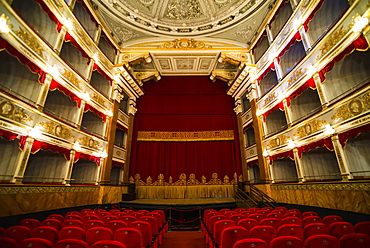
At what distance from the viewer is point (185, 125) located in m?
14.6

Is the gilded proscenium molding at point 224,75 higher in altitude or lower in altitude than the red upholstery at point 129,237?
higher

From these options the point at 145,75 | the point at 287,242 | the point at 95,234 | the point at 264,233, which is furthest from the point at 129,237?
the point at 145,75

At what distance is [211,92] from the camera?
50.5 feet

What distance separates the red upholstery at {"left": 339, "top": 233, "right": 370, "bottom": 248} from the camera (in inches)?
85.4

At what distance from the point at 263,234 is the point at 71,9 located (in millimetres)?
11748

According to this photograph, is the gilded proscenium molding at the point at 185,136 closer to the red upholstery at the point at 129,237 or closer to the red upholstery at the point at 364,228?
the red upholstery at the point at 364,228

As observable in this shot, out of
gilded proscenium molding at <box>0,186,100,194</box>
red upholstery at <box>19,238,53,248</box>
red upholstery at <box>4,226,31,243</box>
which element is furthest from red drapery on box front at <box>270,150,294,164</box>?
gilded proscenium molding at <box>0,186,100,194</box>

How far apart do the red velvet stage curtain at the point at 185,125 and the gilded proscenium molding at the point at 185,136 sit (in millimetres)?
261

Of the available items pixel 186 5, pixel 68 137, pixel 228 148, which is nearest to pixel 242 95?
pixel 228 148

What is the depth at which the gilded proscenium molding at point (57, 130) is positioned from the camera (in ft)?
23.5

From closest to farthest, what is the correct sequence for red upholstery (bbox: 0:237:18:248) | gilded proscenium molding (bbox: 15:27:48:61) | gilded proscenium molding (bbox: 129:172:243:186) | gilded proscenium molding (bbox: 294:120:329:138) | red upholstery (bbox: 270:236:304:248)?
red upholstery (bbox: 0:237:18:248) < red upholstery (bbox: 270:236:304:248) < gilded proscenium molding (bbox: 15:27:48:61) < gilded proscenium molding (bbox: 294:120:329:138) < gilded proscenium molding (bbox: 129:172:243:186)

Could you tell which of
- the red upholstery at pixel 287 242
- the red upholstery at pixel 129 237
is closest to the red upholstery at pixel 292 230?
the red upholstery at pixel 287 242

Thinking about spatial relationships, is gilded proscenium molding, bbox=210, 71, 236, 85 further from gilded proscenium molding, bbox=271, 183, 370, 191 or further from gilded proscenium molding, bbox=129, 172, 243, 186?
gilded proscenium molding, bbox=271, 183, 370, 191

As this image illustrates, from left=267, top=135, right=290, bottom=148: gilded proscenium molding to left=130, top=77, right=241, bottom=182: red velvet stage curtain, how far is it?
3583 millimetres
